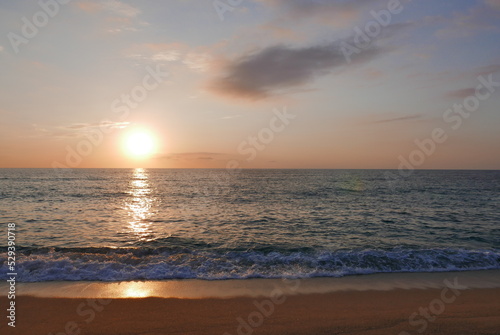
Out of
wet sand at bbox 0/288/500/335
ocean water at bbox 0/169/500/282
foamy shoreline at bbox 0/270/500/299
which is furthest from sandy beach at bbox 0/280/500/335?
ocean water at bbox 0/169/500/282

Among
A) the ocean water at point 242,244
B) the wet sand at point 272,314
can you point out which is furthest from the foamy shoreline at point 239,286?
the ocean water at point 242,244

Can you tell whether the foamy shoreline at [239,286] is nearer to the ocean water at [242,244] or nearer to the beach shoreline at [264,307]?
the beach shoreline at [264,307]

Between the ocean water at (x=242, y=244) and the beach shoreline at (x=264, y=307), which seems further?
→ the ocean water at (x=242, y=244)

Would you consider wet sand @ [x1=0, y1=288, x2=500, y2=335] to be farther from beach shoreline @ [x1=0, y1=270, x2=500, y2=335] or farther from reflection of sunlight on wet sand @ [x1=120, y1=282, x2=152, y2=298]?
reflection of sunlight on wet sand @ [x1=120, y1=282, x2=152, y2=298]

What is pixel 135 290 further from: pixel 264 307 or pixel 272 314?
pixel 272 314

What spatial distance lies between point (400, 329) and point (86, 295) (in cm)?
980

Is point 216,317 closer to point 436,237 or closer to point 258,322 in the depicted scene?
point 258,322

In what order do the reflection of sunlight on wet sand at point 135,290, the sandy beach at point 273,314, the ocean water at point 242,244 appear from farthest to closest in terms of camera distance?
the ocean water at point 242,244
the reflection of sunlight on wet sand at point 135,290
the sandy beach at point 273,314

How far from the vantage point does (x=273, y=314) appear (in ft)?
26.2

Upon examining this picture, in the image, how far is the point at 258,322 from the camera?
7516 mm

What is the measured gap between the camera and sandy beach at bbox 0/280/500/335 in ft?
23.4

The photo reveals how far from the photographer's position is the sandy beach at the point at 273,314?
714cm

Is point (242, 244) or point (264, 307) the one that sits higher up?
point (264, 307)

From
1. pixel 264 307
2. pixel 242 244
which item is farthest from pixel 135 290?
pixel 242 244
